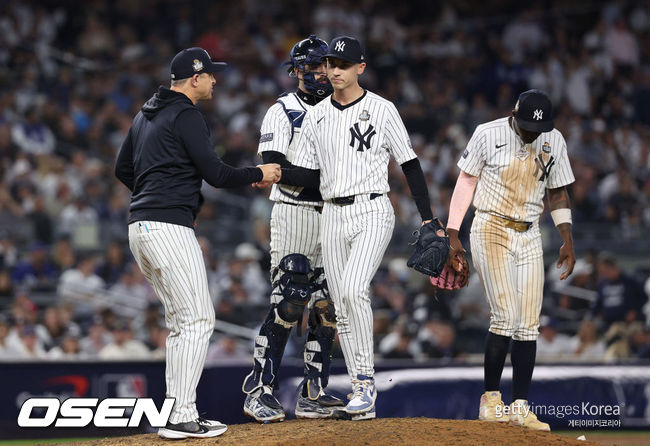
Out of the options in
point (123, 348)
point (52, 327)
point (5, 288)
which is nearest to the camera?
point (123, 348)

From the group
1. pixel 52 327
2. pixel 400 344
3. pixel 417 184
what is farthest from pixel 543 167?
pixel 52 327

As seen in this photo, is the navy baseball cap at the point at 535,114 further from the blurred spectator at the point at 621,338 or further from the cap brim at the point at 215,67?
the blurred spectator at the point at 621,338

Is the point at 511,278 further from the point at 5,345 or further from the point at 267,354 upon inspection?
the point at 5,345

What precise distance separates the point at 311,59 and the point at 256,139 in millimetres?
8549

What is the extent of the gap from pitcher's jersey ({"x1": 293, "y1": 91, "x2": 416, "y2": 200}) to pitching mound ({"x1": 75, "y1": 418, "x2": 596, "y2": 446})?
4.99 ft

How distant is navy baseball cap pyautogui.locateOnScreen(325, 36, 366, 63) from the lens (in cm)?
615

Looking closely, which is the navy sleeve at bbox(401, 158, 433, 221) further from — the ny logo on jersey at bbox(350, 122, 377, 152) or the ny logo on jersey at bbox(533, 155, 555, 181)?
the ny logo on jersey at bbox(533, 155, 555, 181)

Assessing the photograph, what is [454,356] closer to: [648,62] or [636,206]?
[636,206]

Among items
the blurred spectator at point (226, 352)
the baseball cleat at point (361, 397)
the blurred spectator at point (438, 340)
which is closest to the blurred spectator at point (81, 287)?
the blurred spectator at point (226, 352)

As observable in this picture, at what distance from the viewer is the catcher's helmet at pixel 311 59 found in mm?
6684

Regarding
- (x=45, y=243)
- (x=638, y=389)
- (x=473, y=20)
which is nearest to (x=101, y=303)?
(x=45, y=243)

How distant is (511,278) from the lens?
6461 millimetres

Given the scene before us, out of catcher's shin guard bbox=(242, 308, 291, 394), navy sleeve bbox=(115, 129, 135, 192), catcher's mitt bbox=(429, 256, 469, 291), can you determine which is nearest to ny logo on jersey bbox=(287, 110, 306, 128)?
navy sleeve bbox=(115, 129, 135, 192)

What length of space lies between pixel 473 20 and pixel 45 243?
366 inches
